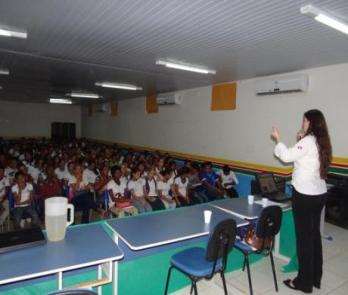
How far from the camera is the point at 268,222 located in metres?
2.87

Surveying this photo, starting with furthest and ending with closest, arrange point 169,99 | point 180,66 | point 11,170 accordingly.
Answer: point 169,99
point 11,170
point 180,66

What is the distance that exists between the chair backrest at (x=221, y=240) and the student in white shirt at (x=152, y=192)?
2573 millimetres

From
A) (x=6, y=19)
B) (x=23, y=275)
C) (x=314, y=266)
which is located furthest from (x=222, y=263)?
(x=6, y=19)

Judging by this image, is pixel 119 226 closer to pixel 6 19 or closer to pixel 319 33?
pixel 6 19

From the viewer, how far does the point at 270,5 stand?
9.05 ft

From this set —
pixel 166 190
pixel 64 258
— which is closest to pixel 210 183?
pixel 166 190

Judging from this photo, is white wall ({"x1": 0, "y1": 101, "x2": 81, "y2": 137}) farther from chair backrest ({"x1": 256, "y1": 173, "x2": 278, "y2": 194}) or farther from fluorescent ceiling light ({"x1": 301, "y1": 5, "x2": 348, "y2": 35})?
fluorescent ceiling light ({"x1": 301, "y1": 5, "x2": 348, "y2": 35})

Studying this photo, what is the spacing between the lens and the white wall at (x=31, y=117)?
49.0 feet

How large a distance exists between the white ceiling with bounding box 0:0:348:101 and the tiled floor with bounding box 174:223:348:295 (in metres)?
3.01

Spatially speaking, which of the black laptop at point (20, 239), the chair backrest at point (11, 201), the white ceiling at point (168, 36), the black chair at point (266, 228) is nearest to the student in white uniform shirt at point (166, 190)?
the white ceiling at point (168, 36)

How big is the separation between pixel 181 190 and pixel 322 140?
127 inches

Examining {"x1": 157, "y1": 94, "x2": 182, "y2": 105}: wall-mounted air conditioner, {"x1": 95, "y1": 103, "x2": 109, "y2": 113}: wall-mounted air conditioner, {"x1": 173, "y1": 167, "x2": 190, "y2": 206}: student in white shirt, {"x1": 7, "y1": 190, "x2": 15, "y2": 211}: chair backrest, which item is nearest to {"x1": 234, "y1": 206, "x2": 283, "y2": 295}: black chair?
{"x1": 173, "y1": 167, "x2": 190, "y2": 206}: student in white shirt

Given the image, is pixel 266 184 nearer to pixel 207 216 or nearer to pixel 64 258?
pixel 207 216

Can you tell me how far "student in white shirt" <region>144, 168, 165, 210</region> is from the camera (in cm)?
501
